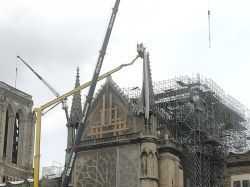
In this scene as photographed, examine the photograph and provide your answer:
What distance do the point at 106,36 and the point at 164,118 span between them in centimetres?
1512

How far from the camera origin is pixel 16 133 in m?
113

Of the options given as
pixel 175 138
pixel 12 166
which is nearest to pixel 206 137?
pixel 175 138

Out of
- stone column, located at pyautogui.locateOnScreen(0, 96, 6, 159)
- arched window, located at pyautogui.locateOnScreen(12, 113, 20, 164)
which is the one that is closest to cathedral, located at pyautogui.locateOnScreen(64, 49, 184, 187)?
stone column, located at pyautogui.locateOnScreen(0, 96, 6, 159)

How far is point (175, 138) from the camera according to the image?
2724 inches

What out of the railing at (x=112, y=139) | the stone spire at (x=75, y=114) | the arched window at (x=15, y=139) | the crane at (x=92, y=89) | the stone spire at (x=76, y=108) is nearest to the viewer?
the crane at (x=92, y=89)

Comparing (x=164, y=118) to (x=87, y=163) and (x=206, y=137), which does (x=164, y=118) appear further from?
(x=87, y=163)

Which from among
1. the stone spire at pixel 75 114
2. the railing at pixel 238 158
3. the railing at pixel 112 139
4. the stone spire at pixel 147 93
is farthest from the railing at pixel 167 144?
the stone spire at pixel 75 114

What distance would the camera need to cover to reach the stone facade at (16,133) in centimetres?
10725

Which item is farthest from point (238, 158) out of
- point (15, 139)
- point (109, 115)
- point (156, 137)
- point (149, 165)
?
point (15, 139)

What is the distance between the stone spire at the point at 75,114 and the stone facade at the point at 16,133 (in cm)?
3910

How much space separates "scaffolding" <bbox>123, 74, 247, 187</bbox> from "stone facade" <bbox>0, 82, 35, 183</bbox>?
41425mm

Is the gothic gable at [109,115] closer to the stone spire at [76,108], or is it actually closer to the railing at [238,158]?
the stone spire at [76,108]

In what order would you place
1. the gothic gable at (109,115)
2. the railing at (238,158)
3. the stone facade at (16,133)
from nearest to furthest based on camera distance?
the gothic gable at (109,115), the railing at (238,158), the stone facade at (16,133)

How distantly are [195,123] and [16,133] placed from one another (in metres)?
52.2
